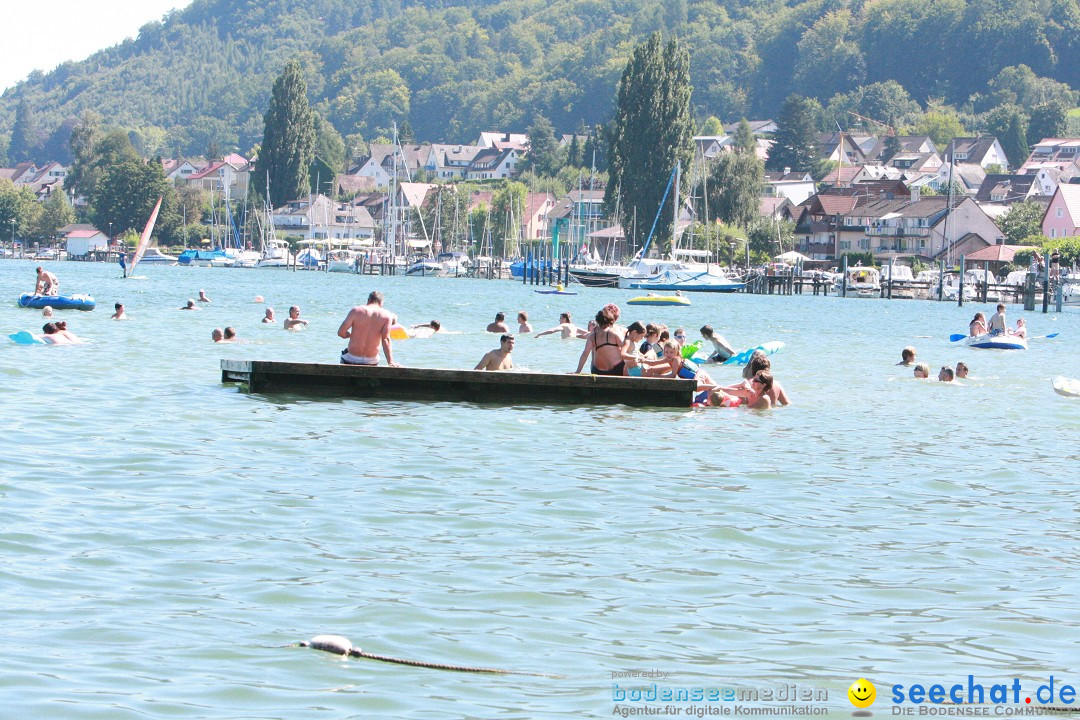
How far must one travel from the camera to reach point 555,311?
6919 centimetres

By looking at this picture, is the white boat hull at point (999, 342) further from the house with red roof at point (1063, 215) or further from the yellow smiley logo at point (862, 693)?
the house with red roof at point (1063, 215)

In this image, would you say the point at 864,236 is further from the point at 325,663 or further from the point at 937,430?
the point at 325,663

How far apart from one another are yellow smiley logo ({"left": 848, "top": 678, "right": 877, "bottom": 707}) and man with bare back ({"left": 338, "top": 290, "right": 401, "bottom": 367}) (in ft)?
47.9

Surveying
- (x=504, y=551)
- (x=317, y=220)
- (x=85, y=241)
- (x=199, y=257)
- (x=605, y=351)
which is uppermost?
(x=317, y=220)

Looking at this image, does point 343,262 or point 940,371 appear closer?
point 940,371

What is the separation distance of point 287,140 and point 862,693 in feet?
519

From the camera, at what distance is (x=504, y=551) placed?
39.5 ft

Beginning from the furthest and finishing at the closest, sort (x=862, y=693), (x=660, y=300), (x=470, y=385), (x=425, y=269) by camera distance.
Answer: (x=425, y=269) → (x=660, y=300) → (x=470, y=385) → (x=862, y=693)

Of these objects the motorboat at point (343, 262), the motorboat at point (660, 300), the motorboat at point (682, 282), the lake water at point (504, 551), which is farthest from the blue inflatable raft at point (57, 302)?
the motorboat at point (343, 262)

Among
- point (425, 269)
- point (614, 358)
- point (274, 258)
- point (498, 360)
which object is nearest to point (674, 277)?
point (425, 269)

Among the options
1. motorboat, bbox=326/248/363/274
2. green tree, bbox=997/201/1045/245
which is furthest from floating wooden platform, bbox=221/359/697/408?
motorboat, bbox=326/248/363/274

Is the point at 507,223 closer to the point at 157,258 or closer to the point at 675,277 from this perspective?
the point at 157,258

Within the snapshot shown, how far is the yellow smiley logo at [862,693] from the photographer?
8.56 m

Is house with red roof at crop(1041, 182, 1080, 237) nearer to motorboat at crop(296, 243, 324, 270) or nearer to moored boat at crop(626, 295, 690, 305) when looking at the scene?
moored boat at crop(626, 295, 690, 305)
